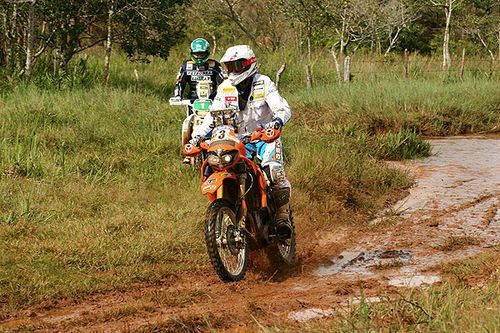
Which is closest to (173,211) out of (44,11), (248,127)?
(248,127)

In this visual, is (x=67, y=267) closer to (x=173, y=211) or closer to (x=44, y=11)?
(x=173, y=211)

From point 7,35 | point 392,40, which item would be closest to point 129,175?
point 7,35

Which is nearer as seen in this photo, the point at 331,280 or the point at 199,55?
the point at 331,280

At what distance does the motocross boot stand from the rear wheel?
2.9 inches

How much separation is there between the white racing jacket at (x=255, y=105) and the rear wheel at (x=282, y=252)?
3.40 ft

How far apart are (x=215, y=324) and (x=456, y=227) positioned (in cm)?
449

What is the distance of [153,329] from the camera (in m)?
4.96

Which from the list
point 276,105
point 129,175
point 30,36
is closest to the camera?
point 276,105

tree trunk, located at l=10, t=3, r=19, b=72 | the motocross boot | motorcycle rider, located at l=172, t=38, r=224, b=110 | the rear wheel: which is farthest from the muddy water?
tree trunk, located at l=10, t=3, r=19, b=72

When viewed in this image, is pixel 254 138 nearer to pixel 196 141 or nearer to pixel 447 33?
pixel 196 141

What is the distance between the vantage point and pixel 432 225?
893 cm

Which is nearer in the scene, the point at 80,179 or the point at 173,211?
the point at 173,211

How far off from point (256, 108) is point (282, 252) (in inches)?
51.5

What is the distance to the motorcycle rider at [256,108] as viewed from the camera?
22.6ft
